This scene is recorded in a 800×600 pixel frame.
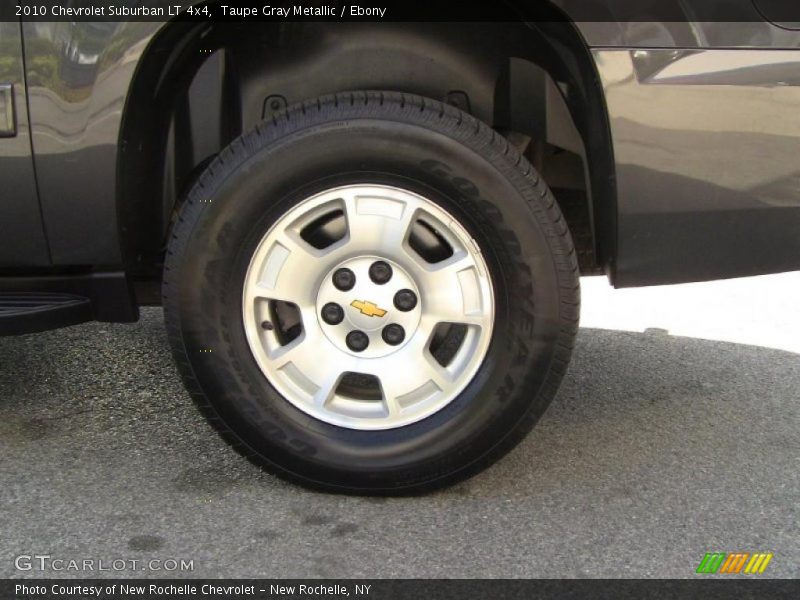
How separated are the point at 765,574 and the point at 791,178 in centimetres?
96

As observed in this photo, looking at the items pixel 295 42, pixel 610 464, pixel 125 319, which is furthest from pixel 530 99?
pixel 125 319

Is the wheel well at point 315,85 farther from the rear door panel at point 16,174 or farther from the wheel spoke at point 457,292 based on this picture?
the wheel spoke at point 457,292

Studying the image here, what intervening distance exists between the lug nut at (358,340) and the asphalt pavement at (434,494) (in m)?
0.40

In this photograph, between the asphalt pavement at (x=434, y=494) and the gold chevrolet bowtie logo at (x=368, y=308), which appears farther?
the gold chevrolet bowtie logo at (x=368, y=308)

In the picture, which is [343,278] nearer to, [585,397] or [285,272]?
[285,272]

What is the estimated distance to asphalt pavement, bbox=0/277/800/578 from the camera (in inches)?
96.8

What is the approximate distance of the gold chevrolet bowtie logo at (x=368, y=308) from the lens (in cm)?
273

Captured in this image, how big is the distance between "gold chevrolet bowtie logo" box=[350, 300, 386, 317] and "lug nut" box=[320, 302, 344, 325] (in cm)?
4

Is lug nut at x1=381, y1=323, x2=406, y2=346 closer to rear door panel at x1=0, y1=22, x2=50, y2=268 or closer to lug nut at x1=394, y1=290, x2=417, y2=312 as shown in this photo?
lug nut at x1=394, y1=290, x2=417, y2=312

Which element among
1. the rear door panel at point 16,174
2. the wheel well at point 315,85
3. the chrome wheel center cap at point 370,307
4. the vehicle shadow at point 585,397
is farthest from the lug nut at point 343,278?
the rear door panel at point 16,174

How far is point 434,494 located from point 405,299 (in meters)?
0.53

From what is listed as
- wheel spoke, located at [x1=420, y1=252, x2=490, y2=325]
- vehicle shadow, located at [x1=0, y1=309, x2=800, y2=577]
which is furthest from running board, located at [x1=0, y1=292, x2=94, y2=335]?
wheel spoke, located at [x1=420, y1=252, x2=490, y2=325]

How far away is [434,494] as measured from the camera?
2.79 metres

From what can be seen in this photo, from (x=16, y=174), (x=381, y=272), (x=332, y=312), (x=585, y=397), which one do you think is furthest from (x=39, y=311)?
(x=585, y=397)
